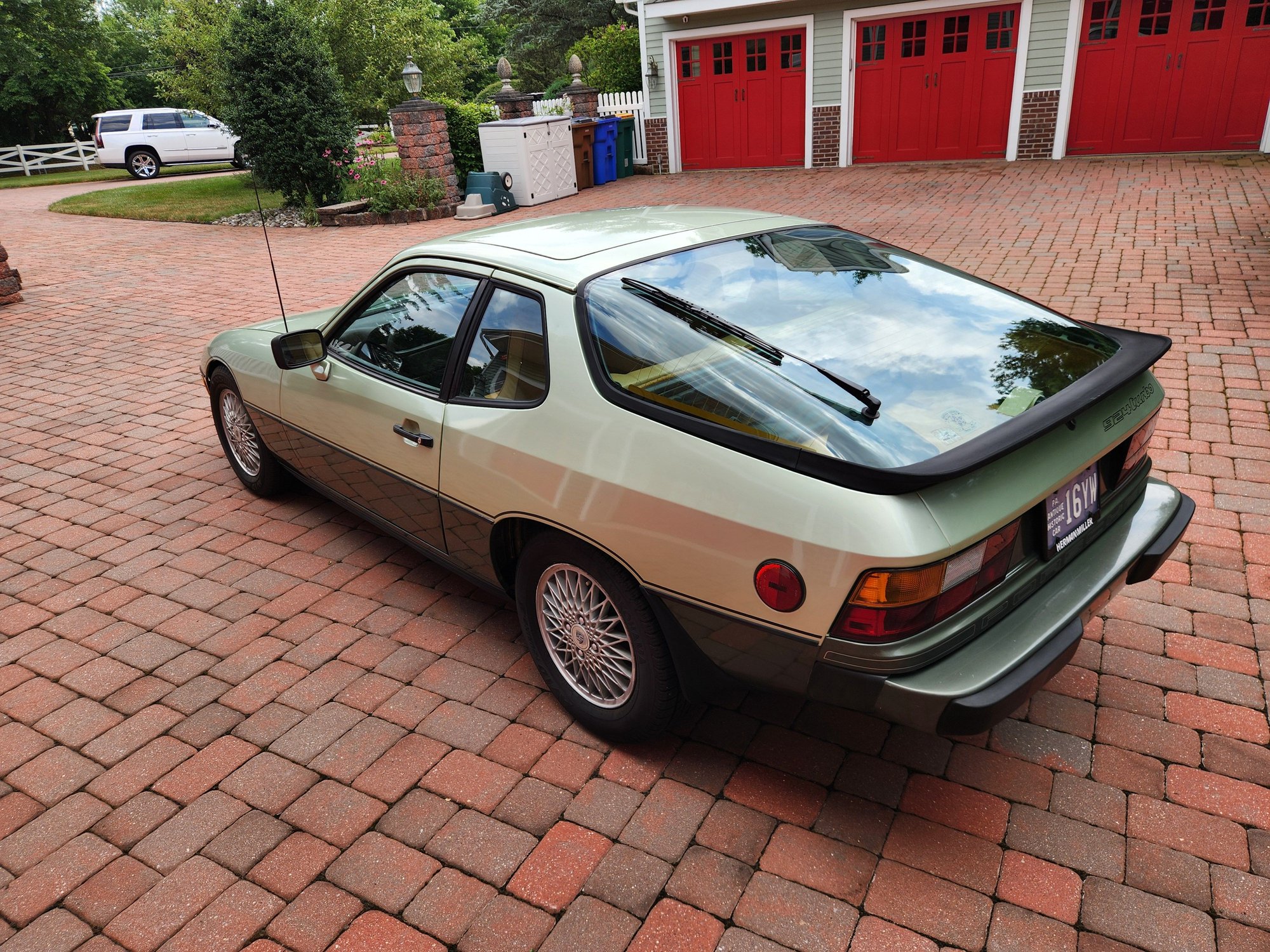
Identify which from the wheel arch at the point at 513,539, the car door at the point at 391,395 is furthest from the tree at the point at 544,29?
the wheel arch at the point at 513,539

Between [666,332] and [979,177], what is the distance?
13.8 metres

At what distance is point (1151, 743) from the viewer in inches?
112

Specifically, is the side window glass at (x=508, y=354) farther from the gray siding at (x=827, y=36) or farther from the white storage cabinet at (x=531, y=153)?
the gray siding at (x=827, y=36)

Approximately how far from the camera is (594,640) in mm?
2859

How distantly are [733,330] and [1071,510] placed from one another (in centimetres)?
111

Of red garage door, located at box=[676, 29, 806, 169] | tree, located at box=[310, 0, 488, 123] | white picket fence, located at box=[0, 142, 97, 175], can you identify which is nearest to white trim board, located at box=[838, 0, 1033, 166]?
red garage door, located at box=[676, 29, 806, 169]

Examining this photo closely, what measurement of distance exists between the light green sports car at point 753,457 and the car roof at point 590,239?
0.05 ft

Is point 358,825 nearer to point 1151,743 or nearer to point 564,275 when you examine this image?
point 564,275

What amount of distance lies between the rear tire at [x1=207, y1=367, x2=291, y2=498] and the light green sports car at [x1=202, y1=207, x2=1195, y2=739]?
1.15 metres

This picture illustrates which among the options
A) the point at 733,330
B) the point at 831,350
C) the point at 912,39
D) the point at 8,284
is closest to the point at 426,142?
the point at 8,284

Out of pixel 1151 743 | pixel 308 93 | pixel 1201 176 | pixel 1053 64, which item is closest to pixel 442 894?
pixel 1151 743

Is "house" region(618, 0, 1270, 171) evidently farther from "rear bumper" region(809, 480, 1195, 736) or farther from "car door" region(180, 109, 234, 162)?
"rear bumper" region(809, 480, 1195, 736)

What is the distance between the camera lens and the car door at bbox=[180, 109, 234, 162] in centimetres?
2569

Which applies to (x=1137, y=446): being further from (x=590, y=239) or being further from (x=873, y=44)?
(x=873, y=44)
